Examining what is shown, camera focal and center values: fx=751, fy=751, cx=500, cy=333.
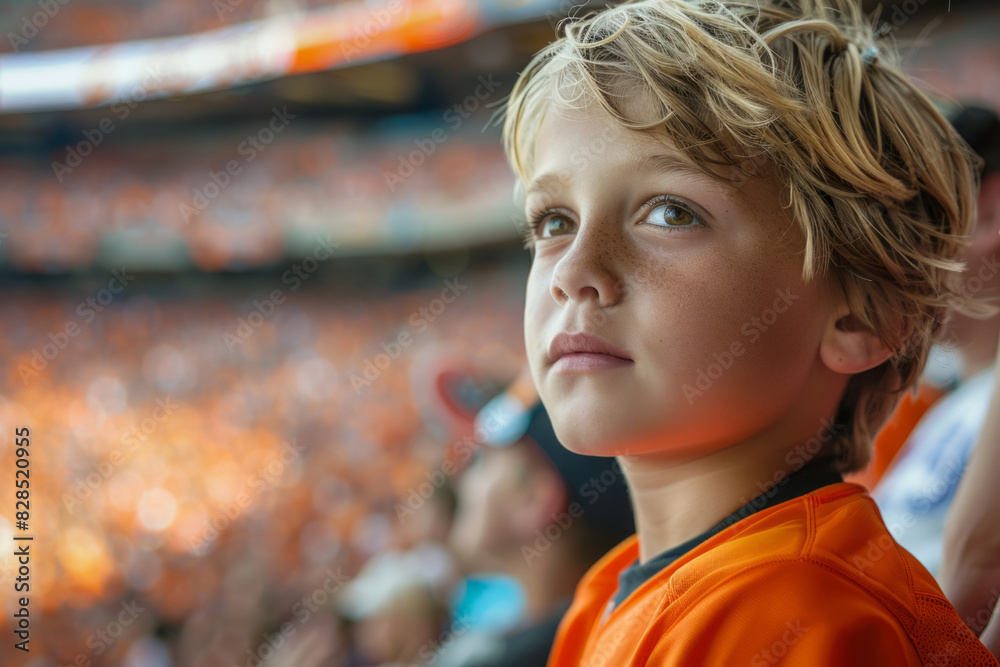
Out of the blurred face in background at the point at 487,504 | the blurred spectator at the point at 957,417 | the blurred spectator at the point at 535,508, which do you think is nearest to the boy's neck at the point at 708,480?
the blurred spectator at the point at 957,417

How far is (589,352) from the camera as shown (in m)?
0.49

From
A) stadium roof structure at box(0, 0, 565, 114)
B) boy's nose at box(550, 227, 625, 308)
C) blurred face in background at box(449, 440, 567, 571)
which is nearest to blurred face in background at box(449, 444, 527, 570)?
blurred face in background at box(449, 440, 567, 571)

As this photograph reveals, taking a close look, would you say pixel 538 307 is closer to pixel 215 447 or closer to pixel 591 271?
pixel 591 271

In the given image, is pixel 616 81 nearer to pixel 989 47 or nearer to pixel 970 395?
pixel 970 395

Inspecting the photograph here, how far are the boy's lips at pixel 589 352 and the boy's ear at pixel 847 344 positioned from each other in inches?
5.7

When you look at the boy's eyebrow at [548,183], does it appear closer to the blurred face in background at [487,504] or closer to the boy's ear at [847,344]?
the boy's ear at [847,344]

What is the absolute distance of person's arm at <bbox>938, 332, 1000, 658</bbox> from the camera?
597mm

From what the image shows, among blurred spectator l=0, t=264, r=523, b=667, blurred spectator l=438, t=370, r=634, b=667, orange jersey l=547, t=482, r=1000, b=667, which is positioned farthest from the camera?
blurred spectator l=0, t=264, r=523, b=667

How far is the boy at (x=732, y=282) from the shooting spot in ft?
1.54

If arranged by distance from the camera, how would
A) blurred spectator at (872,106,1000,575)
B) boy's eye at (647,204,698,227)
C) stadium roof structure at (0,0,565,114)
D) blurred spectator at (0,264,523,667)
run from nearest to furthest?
boy's eye at (647,204,698,227) < blurred spectator at (872,106,1000,575) < blurred spectator at (0,264,523,667) < stadium roof structure at (0,0,565,114)

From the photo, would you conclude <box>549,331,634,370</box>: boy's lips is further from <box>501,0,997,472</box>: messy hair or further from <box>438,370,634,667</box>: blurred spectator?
<box>438,370,634,667</box>: blurred spectator

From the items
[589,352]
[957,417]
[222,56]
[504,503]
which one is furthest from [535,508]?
[222,56]

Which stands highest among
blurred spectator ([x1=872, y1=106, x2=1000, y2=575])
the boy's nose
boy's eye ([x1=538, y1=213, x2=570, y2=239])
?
boy's eye ([x1=538, y1=213, x2=570, y2=239])

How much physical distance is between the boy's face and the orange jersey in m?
0.07
